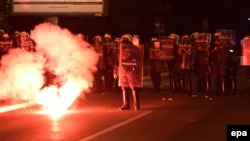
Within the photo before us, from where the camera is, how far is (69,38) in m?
21.1

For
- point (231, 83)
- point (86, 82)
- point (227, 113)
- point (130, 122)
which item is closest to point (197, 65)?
point (231, 83)

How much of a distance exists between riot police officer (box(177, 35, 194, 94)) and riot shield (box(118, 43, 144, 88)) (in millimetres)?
4841

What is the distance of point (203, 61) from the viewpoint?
22.6 m

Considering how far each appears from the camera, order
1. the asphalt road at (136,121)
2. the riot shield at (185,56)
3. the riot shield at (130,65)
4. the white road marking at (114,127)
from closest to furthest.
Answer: the white road marking at (114,127), the asphalt road at (136,121), the riot shield at (130,65), the riot shield at (185,56)

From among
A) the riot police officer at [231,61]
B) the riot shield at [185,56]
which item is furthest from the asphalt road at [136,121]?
the riot shield at [185,56]

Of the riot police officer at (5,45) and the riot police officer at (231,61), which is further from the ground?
the riot police officer at (5,45)

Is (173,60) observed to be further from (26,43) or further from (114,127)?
(114,127)

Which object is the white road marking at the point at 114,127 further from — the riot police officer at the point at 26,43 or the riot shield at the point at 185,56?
the riot police officer at the point at 26,43

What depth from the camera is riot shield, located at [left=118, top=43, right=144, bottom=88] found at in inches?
710

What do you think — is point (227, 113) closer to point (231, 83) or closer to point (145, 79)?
point (231, 83)

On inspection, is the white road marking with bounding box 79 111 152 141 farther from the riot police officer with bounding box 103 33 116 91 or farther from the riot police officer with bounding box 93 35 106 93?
the riot police officer with bounding box 103 33 116 91

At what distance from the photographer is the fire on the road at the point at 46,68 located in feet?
65.6

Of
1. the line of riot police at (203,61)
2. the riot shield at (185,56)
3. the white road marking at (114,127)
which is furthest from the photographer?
the riot shield at (185,56)

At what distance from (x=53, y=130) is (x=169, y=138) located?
2.60 meters
